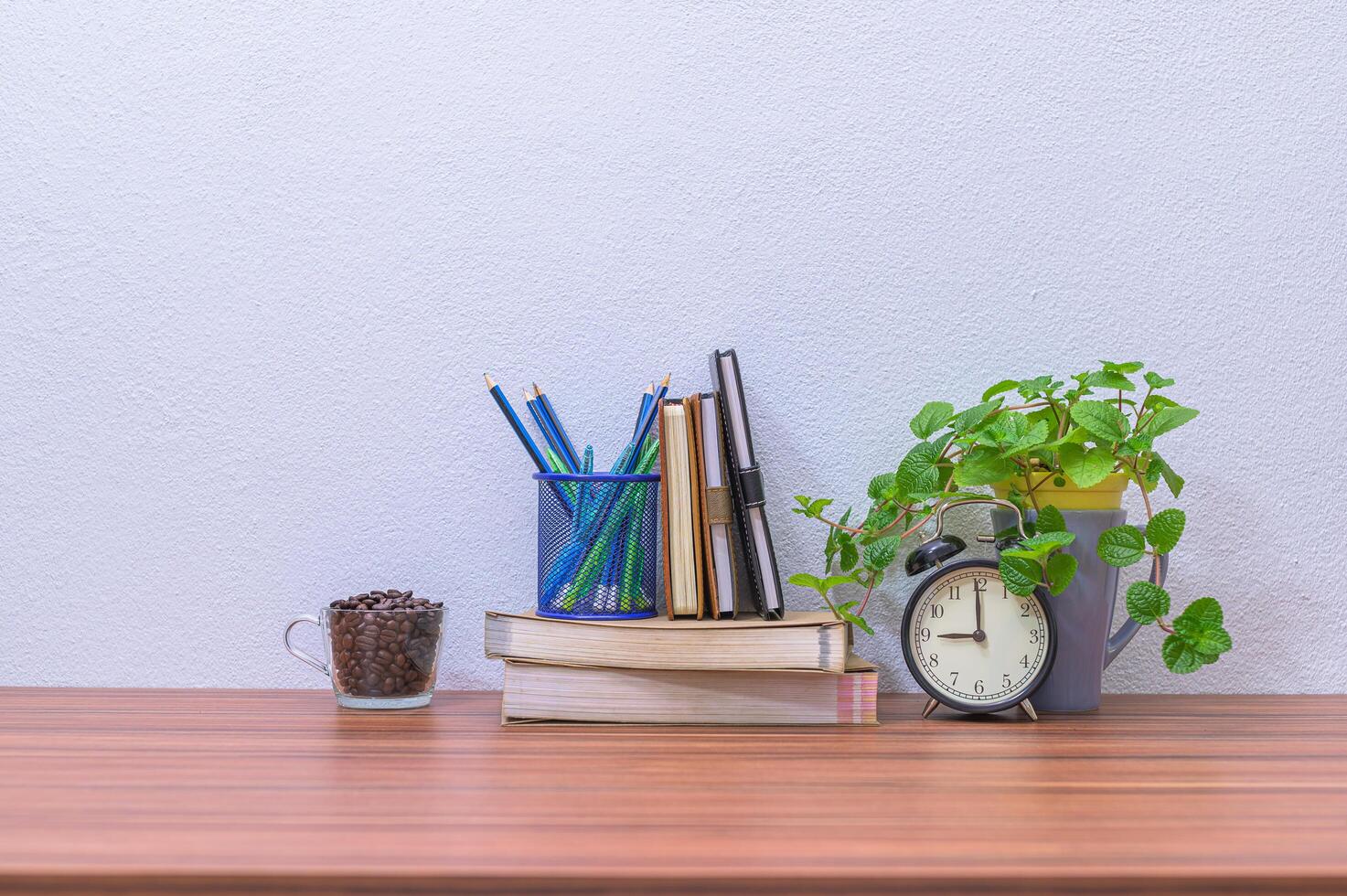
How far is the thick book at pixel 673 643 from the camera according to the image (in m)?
0.86

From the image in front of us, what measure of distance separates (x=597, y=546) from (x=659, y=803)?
1.17 ft

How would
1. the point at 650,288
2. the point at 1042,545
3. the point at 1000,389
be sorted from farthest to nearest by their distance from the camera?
the point at 650,288
the point at 1000,389
the point at 1042,545

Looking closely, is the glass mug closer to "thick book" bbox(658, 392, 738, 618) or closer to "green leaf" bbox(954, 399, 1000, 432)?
"thick book" bbox(658, 392, 738, 618)

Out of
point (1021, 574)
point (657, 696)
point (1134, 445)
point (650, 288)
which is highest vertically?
point (650, 288)

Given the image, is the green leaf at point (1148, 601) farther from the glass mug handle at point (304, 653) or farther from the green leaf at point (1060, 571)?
the glass mug handle at point (304, 653)

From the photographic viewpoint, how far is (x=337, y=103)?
1.08 m

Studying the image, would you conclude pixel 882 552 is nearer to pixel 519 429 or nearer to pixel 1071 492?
pixel 1071 492

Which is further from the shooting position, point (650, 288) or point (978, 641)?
point (650, 288)

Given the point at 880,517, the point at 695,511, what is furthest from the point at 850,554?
the point at 695,511

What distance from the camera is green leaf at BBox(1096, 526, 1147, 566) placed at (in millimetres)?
868

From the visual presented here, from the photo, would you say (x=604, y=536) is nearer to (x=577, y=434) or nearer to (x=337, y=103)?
(x=577, y=434)

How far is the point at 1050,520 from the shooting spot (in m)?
0.88

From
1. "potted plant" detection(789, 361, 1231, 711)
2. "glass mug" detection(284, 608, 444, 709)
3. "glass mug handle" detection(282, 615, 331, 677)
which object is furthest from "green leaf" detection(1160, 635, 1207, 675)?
"glass mug handle" detection(282, 615, 331, 677)

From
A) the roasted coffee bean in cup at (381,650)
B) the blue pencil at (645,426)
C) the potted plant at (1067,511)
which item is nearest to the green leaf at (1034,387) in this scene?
the potted plant at (1067,511)
